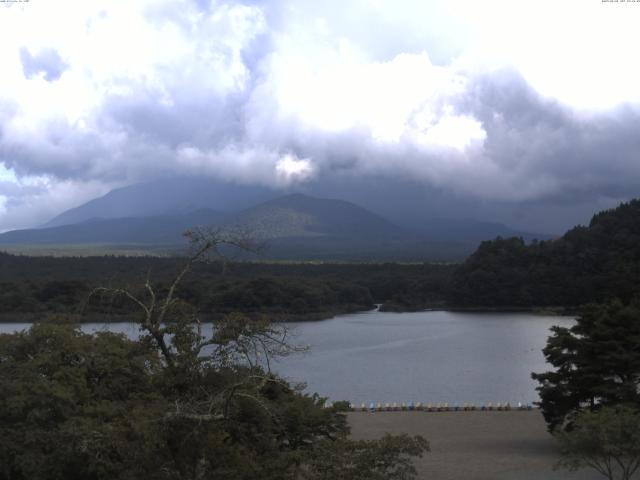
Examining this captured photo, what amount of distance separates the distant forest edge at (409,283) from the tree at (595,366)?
1442 inches

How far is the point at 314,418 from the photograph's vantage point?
10.3m

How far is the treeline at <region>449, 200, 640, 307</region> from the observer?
61594mm

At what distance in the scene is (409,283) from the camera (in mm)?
72812

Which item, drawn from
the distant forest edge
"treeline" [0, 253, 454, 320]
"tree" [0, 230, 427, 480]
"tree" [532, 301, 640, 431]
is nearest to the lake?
"treeline" [0, 253, 454, 320]

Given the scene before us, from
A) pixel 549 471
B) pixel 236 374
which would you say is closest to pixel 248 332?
pixel 236 374

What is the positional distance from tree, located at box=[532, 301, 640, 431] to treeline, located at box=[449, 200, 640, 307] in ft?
146

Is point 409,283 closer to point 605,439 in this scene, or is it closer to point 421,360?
point 421,360

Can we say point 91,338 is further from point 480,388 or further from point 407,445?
point 480,388

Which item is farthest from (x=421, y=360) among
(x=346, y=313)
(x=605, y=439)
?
(x=346, y=313)

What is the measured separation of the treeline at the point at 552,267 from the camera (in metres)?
61.6

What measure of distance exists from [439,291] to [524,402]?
4648 centimetres

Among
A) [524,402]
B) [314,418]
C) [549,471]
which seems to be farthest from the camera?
[524,402]

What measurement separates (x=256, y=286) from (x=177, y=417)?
166ft

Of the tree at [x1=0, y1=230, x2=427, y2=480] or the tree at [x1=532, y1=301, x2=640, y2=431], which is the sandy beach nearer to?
the tree at [x1=532, y1=301, x2=640, y2=431]
